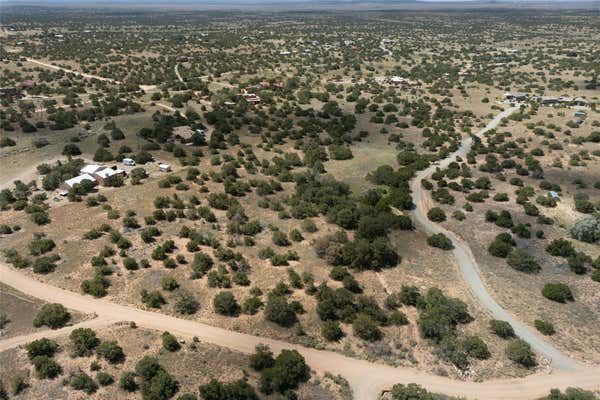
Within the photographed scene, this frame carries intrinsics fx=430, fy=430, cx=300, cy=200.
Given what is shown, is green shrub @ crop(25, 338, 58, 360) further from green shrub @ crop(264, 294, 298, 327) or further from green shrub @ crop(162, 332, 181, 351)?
green shrub @ crop(264, 294, 298, 327)

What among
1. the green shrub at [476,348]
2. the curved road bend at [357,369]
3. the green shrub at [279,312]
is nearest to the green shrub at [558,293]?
the curved road bend at [357,369]

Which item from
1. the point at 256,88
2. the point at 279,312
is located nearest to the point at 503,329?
the point at 279,312

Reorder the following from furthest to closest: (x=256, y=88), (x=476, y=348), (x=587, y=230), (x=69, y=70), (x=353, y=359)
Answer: (x=69, y=70), (x=256, y=88), (x=587, y=230), (x=476, y=348), (x=353, y=359)

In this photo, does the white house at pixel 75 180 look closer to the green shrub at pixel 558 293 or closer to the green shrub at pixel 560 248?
the green shrub at pixel 558 293

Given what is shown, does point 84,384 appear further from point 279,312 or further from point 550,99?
point 550,99

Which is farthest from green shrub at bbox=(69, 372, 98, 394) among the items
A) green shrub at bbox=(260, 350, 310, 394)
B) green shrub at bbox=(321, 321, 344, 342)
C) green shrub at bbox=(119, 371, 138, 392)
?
green shrub at bbox=(321, 321, 344, 342)
